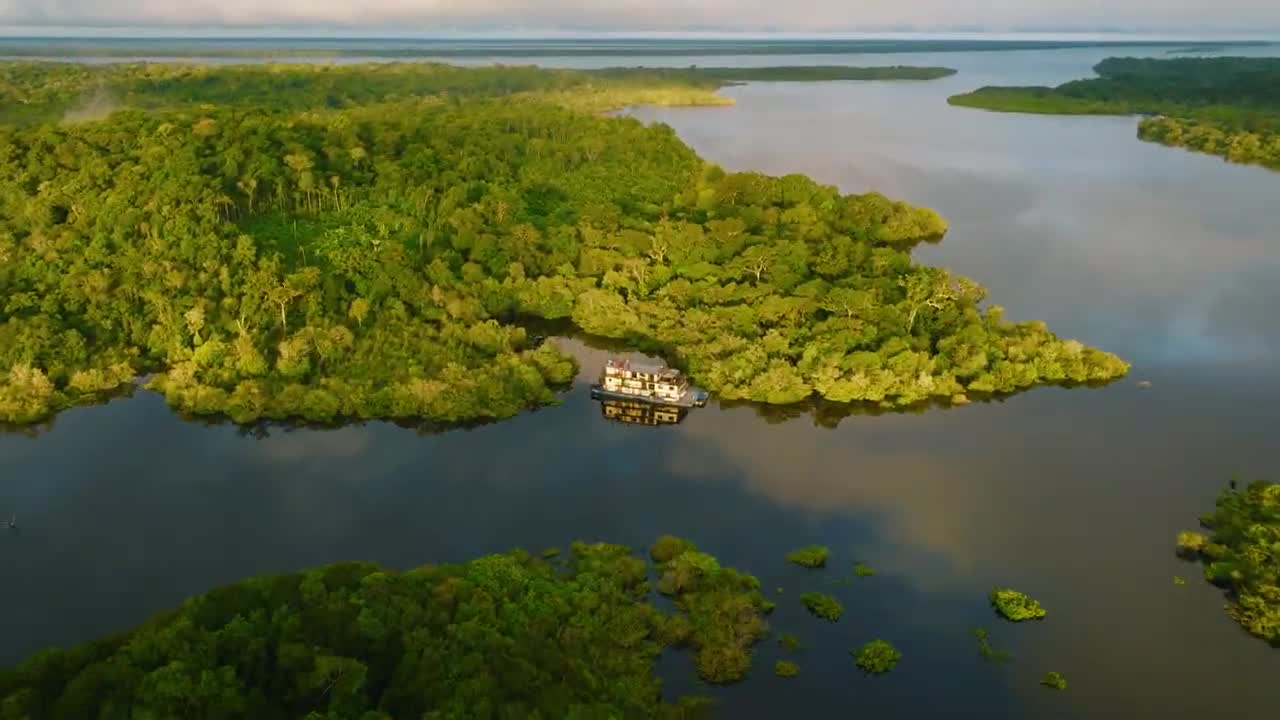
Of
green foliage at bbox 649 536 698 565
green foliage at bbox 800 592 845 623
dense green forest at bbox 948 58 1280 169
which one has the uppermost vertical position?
dense green forest at bbox 948 58 1280 169

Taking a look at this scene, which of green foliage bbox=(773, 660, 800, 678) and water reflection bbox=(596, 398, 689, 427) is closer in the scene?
green foliage bbox=(773, 660, 800, 678)

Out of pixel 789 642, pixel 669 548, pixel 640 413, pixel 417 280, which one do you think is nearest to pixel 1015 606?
pixel 789 642

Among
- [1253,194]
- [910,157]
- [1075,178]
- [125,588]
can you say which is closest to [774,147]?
[910,157]

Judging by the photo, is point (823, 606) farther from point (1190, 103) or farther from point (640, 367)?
point (1190, 103)

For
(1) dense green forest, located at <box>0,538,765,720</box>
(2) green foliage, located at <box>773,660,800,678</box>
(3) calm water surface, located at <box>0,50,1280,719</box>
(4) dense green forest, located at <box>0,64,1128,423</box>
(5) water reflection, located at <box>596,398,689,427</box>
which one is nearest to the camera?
(1) dense green forest, located at <box>0,538,765,720</box>

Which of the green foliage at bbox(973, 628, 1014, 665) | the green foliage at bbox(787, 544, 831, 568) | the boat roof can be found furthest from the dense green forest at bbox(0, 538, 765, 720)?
the boat roof

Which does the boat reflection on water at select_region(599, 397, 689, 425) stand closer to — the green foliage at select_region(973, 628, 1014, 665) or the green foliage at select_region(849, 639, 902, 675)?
the green foliage at select_region(849, 639, 902, 675)

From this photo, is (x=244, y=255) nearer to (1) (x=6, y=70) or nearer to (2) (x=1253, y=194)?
(2) (x=1253, y=194)
